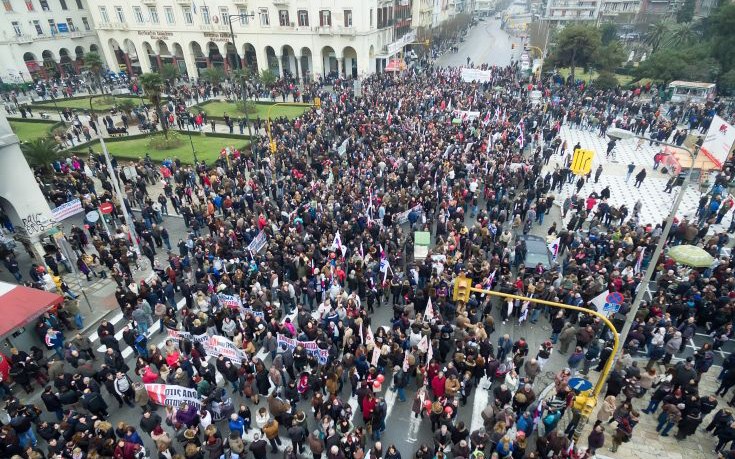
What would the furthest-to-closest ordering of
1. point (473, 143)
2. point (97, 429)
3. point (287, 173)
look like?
point (473, 143) < point (287, 173) < point (97, 429)

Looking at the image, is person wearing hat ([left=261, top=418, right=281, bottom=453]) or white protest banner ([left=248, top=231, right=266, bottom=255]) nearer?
person wearing hat ([left=261, top=418, right=281, bottom=453])

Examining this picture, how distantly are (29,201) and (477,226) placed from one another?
61.5 ft

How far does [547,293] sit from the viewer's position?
14844 millimetres

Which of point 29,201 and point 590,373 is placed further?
point 29,201

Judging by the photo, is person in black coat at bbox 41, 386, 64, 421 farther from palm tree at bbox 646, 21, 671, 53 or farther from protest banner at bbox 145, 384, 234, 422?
palm tree at bbox 646, 21, 671, 53

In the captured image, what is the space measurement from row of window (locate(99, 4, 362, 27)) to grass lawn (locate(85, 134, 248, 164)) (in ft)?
75.2

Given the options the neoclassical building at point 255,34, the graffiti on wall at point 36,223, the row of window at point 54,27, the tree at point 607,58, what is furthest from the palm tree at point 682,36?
the row of window at point 54,27

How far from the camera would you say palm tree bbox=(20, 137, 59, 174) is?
74.5 feet

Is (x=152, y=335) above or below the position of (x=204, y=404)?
below

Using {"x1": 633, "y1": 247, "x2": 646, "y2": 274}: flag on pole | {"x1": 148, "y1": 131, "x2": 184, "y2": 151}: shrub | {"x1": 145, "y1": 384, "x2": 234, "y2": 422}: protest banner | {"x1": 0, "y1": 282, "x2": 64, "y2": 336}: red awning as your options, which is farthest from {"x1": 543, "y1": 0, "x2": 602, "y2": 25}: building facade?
{"x1": 145, "y1": 384, "x2": 234, "y2": 422}: protest banner

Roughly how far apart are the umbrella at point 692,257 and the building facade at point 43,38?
69.3 meters

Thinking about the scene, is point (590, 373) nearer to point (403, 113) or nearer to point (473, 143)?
point (473, 143)

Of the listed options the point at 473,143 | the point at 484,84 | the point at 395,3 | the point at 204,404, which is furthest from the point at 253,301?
the point at 395,3

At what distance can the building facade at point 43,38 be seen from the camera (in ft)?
175
